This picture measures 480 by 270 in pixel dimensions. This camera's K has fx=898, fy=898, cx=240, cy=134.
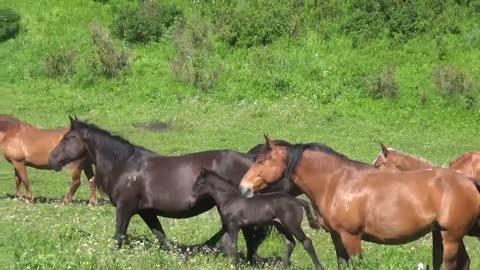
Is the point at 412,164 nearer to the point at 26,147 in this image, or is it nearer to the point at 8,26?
the point at 26,147

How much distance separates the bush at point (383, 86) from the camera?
85.9 feet

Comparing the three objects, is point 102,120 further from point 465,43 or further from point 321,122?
point 465,43

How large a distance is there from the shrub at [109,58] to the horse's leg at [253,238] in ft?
58.6

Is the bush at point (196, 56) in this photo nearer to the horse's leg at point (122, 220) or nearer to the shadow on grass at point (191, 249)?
the shadow on grass at point (191, 249)

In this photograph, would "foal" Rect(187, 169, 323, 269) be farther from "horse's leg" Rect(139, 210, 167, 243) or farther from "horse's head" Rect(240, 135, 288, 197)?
"horse's leg" Rect(139, 210, 167, 243)

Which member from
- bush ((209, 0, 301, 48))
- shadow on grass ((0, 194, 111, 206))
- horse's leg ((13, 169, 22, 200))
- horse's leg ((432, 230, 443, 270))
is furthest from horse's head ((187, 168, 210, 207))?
bush ((209, 0, 301, 48))

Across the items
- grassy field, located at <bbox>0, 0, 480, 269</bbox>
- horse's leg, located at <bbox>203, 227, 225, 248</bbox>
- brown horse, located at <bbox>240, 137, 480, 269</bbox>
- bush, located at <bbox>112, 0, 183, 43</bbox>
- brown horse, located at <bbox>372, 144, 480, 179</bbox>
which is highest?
brown horse, located at <bbox>240, 137, 480, 269</bbox>

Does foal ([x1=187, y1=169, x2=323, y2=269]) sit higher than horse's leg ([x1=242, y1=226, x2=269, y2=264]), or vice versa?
foal ([x1=187, y1=169, x2=323, y2=269])

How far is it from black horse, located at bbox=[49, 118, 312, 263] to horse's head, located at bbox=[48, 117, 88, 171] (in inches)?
17.9

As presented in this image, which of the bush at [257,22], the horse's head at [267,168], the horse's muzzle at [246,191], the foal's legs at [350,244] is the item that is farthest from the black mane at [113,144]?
the bush at [257,22]

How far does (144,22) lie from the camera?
32312mm

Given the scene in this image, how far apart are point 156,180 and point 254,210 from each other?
170cm

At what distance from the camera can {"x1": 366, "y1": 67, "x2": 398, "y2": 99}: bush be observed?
26.2 metres

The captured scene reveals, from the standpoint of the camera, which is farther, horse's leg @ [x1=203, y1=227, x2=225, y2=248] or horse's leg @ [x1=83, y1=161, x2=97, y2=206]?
horse's leg @ [x1=83, y1=161, x2=97, y2=206]
